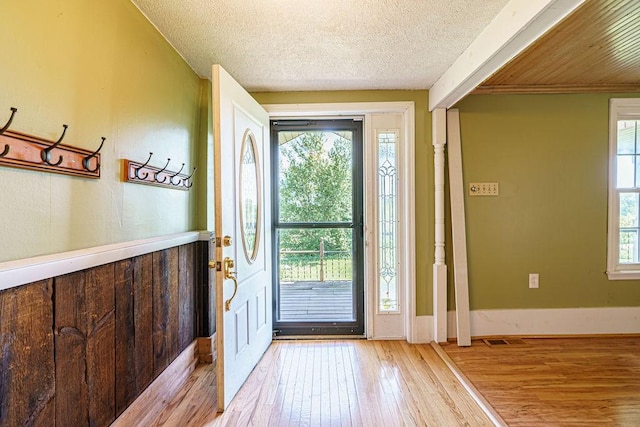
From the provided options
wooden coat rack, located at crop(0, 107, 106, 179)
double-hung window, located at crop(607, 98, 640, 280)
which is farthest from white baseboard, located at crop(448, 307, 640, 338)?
wooden coat rack, located at crop(0, 107, 106, 179)

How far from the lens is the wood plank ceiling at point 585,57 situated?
1666 mm

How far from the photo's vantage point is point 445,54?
204 cm

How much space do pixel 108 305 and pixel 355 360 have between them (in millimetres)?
1734

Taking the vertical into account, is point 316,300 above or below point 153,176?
below

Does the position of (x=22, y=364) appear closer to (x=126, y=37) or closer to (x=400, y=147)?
(x=126, y=37)

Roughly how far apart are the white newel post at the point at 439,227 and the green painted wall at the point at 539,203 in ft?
0.83

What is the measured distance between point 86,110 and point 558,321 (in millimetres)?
Answer: 3658

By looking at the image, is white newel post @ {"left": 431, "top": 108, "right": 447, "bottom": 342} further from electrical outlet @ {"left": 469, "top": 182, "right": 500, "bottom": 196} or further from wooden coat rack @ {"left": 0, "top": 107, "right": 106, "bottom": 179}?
wooden coat rack @ {"left": 0, "top": 107, "right": 106, "bottom": 179}

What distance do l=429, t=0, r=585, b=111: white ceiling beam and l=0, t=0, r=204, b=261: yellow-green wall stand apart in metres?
1.86

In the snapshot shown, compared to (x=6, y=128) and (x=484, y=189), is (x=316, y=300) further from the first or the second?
(x=6, y=128)

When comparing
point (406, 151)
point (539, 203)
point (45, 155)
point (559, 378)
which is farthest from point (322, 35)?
point (559, 378)

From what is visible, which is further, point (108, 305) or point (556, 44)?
point (556, 44)

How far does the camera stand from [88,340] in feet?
4.08

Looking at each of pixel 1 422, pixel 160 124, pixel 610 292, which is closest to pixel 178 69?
pixel 160 124
